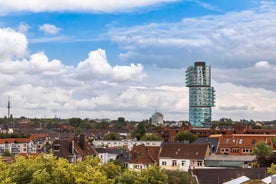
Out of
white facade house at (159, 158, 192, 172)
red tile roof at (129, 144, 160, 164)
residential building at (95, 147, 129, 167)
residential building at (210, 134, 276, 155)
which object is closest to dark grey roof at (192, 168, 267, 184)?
white facade house at (159, 158, 192, 172)

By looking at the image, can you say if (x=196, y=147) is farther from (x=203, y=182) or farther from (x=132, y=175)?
(x=132, y=175)

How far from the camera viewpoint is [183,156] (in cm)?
8044

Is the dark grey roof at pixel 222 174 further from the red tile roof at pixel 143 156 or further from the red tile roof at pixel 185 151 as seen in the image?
the red tile roof at pixel 143 156

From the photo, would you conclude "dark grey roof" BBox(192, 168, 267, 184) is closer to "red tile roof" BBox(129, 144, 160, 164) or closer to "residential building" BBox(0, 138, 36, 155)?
"red tile roof" BBox(129, 144, 160, 164)

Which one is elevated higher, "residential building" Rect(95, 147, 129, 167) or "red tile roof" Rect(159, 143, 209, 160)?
"red tile roof" Rect(159, 143, 209, 160)

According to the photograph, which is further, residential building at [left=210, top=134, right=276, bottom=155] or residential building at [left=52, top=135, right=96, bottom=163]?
residential building at [left=210, top=134, right=276, bottom=155]

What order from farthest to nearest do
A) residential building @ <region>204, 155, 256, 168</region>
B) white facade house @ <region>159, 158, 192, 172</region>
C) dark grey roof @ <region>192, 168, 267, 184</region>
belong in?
white facade house @ <region>159, 158, 192, 172</region> < residential building @ <region>204, 155, 256, 168</region> < dark grey roof @ <region>192, 168, 267, 184</region>

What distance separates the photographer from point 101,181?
134 ft

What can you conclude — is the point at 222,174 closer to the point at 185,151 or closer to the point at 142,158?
the point at 185,151

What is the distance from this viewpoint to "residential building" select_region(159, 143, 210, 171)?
7969cm

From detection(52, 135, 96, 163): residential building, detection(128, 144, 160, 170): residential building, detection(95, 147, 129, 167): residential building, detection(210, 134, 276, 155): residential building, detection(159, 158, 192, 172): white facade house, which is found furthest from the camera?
detection(210, 134, 276, 155): residential building

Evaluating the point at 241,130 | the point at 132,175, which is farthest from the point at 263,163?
the point at 241,130

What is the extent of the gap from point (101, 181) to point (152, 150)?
146ft

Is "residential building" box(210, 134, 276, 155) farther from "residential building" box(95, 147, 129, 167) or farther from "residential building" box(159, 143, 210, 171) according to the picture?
"residential building" box(95, 147, 129, 167)
